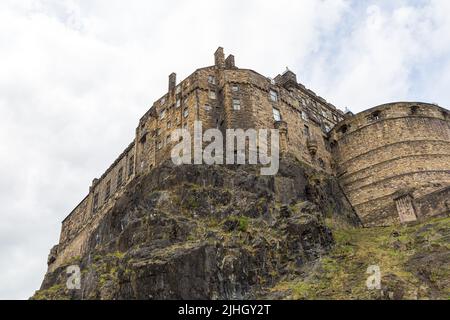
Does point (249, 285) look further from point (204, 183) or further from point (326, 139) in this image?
point (326, 139)

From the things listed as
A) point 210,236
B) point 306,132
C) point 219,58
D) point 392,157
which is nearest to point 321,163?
point 306,132

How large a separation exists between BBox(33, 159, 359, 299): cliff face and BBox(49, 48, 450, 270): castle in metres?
4.08

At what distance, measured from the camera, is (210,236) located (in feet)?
82.1

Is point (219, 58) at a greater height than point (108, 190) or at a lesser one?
greater

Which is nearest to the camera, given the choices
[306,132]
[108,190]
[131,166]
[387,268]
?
[387,268]

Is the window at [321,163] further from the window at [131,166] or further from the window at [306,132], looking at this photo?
the window at [131,166]

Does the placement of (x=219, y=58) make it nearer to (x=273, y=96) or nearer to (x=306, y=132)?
(x=273, y=96)

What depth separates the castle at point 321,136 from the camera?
3562 centimetres

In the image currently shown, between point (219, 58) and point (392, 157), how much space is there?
16.3 meters

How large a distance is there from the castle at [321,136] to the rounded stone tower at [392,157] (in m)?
0.08

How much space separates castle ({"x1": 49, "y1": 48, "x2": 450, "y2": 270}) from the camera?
35.6 m

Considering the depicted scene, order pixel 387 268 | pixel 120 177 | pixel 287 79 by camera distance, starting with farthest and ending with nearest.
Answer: pixel 287 79
pixel 120 177
pixel 387 268

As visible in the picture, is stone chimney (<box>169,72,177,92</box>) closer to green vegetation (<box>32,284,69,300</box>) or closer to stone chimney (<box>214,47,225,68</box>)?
stone chimney (<box>214,47,225,68</box>)
